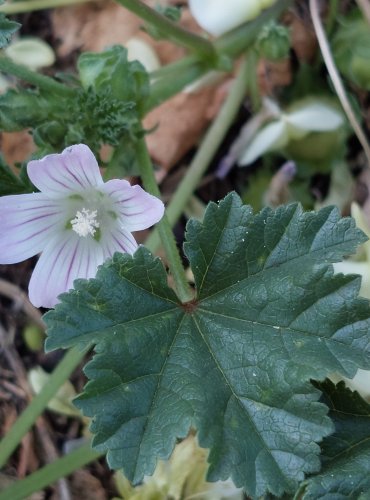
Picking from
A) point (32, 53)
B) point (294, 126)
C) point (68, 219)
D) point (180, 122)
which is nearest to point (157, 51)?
point (180, 122)

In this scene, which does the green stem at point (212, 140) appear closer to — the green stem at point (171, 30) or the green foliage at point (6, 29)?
the green stem at point (171, 30)

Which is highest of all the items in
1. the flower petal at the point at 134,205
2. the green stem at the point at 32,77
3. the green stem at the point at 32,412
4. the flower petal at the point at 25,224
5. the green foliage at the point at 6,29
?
the green foliage at the point at 6,29

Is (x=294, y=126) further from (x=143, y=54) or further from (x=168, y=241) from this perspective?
(x=168, y=241)

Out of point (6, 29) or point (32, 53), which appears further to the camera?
point (32, 53)

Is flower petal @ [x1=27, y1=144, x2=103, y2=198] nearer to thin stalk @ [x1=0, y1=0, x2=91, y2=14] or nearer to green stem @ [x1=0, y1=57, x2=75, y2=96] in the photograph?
green stem @ [x1=0, y1=57, x2=75, y2=96]

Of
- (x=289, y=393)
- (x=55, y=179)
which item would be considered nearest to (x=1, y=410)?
(x=55, y=179)

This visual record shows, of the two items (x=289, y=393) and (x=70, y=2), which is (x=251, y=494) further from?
(x=70, y=2)

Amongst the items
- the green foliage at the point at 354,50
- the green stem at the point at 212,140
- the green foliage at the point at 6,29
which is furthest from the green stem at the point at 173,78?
the green foliage at the point at 6,29
